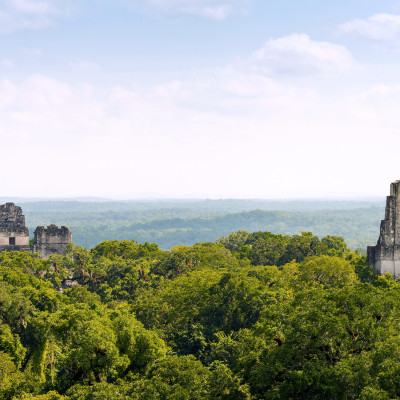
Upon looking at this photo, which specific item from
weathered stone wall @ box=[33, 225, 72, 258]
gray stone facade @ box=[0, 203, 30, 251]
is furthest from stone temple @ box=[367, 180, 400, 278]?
Answer: gray stone facade @ box=[0, 203, 30, 251]

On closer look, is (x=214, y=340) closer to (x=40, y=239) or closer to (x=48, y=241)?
(x=48, y=241)

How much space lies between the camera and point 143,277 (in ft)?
182

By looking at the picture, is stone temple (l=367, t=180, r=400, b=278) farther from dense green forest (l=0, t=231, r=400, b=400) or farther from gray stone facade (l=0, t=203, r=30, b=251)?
gray stone facade (l=0, t=203, r=30, b=251)

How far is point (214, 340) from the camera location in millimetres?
38469

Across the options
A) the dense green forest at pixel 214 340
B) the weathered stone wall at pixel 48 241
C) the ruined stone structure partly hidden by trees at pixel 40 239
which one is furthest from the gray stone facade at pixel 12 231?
the dense green forest at pixel 214 340

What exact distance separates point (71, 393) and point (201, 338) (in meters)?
13.5

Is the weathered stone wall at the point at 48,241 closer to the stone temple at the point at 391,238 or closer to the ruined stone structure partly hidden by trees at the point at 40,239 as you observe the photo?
the ruined stone structure partly hidden by trees at the point at 40,239

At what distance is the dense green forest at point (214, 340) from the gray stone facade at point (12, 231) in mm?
26117

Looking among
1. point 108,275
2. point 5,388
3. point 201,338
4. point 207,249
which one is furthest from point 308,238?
point 5,388

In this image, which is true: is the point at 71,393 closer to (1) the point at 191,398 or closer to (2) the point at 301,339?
(1) the point at 191,398

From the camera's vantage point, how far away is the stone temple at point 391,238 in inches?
1829

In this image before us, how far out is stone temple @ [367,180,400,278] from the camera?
46469 mm

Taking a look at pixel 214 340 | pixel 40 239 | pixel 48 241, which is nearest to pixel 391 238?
pixel 214 340

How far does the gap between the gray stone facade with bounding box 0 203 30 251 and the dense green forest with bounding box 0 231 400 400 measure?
26.1m
